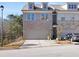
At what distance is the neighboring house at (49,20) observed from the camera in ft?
102

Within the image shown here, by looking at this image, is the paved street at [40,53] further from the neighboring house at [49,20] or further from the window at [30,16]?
the window at [30,16]

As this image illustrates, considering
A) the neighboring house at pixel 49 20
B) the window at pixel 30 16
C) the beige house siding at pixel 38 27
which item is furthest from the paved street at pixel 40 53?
the window at pixel 30 16

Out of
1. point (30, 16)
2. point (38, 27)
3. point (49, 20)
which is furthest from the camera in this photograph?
point (49, 20)

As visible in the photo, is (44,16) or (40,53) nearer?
(40,53)

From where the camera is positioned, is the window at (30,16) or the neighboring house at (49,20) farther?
the window at (30,16)

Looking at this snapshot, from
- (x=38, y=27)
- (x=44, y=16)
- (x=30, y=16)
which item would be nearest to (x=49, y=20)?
(x=44, y=16)

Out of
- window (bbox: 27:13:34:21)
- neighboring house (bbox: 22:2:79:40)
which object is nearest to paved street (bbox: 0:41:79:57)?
neighboring house (bbox: 22:2:79:40)

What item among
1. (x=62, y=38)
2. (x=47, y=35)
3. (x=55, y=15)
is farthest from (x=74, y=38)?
(x=55, y=15)

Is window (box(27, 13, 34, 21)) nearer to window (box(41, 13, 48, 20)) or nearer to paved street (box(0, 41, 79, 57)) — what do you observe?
window (box(41, 13, 48, 20))

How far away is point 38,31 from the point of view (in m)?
30.8

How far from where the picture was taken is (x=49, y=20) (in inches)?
1292

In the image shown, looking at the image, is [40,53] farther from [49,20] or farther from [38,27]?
[49,20]

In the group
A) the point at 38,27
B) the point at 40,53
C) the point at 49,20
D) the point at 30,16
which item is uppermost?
the point at 30,16

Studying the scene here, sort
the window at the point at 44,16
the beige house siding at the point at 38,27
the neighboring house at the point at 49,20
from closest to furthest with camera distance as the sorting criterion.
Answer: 1. the beige house siding at the point at 38,27
2. the neighboring house at the point at 49,20
3. the window at the point at 44,16
